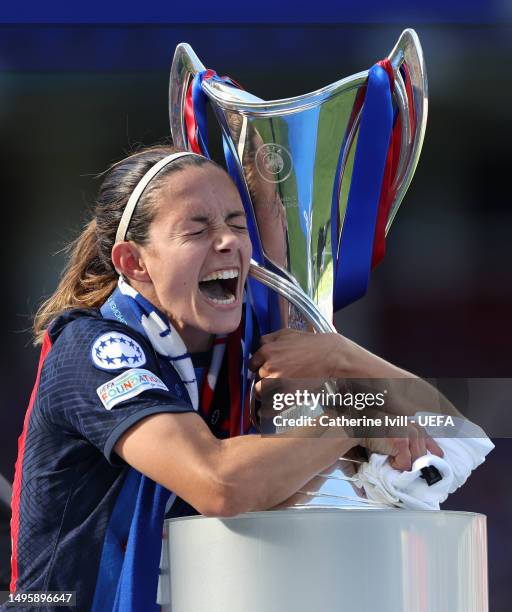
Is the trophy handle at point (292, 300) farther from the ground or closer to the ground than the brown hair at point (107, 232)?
closer to the ground

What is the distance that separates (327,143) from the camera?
1.61 metres

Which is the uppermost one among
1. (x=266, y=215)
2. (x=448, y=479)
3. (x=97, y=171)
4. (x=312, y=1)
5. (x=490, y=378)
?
(x=312, y=1)

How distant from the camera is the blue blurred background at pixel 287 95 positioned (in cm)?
254

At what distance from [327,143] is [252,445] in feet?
1.57

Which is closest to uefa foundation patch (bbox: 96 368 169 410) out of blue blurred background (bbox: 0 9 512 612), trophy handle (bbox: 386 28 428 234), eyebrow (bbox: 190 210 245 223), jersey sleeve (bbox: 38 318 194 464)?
jersey sleeve (bbox: 38 318 194 464)

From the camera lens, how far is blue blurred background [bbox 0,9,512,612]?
2.54m

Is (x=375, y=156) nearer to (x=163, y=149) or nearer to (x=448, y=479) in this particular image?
(x=163, y=149)

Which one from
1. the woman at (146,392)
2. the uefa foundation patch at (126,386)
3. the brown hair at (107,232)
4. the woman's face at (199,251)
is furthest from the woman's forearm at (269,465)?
the brown hair at (107,232)

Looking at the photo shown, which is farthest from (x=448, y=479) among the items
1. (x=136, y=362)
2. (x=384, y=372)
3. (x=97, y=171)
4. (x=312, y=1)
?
(x=97, y=171)

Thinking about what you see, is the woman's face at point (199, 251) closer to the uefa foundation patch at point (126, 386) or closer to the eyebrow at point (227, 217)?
the eyebrow at point (227, 217)

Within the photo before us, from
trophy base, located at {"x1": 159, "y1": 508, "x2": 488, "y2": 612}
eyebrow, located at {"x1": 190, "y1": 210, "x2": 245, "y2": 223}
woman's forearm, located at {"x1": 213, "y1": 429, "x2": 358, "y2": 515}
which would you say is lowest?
trophy base, located at {"x1": 159, "y1": 508, "x2": 488, "y2": 612}

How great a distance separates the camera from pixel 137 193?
1.58m

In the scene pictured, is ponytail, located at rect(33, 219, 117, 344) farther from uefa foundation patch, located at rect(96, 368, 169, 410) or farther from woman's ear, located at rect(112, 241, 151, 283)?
uefa foundation patch, located at rect(96, 368, 169, 410)

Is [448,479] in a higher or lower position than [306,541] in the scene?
higher
